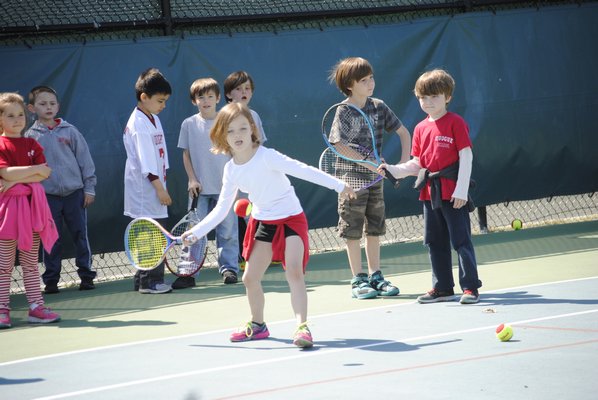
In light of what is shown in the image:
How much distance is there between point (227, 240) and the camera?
7926mm

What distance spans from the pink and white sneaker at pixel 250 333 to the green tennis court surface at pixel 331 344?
0.07 metres

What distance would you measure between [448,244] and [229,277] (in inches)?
82.4

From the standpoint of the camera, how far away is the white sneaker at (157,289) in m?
7.53

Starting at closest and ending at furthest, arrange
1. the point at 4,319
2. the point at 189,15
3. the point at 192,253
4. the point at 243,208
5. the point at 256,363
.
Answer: the point at 256,363 < the point at 243,208 < the point at 4,319 < the point at 192,253 < the point at 189,15

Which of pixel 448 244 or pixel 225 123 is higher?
pixel 225 123

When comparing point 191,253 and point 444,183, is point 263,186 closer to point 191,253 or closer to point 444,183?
point 444,183

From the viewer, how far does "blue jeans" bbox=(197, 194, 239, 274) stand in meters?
7.89

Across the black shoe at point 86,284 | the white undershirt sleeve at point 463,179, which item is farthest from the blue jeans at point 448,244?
the black shoe at point 86,284

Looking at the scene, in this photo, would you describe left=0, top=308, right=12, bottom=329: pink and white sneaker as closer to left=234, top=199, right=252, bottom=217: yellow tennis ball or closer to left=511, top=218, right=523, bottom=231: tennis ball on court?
left=234, top=199, right=252, bottom=217: yellow tennis ball

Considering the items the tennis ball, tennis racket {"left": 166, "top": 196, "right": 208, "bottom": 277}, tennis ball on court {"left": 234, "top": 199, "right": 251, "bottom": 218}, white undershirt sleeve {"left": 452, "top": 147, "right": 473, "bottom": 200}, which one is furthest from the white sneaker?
the tennis ball

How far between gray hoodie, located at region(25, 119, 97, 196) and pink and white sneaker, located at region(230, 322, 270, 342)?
2816 millimetres

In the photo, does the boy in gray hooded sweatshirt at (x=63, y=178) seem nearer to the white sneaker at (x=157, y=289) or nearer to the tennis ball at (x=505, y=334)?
the white sneaker at (x=157, y=289)

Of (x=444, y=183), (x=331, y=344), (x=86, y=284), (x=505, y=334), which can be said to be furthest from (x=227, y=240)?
(x=505, y=334)

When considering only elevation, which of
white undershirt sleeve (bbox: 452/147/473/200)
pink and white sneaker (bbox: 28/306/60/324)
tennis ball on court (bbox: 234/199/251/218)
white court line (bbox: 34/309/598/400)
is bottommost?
white court line (bbox: 34/309/598/400)
